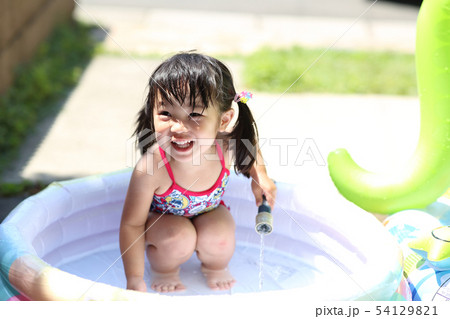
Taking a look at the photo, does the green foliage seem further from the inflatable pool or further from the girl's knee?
the girl's knee

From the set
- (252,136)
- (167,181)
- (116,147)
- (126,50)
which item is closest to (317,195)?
(252,136)

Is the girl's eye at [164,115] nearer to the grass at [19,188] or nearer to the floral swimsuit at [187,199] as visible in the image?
the floral swimsuit at [187,199]

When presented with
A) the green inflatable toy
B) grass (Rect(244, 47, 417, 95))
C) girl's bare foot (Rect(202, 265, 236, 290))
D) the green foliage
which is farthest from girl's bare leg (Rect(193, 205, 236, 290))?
grass (Rect(244, 47, 417, 95))

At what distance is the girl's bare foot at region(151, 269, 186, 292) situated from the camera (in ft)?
7.68

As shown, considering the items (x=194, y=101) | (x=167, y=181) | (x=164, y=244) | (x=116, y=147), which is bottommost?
(x=116, y=147)

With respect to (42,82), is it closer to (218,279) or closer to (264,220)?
(218,279)

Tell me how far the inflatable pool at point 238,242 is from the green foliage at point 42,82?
1.26 meters

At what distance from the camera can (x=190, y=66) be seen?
2.07 metres

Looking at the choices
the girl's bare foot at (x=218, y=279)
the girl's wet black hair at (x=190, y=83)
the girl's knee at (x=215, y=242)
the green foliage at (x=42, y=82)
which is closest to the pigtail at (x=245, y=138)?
the girl's wet black hair at (x=190, y=83)

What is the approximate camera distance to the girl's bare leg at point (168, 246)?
90.7 inches

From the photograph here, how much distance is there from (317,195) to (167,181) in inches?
24.9

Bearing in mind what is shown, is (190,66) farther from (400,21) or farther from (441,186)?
(400,21)

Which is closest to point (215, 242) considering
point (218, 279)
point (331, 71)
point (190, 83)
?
point (218, 279)

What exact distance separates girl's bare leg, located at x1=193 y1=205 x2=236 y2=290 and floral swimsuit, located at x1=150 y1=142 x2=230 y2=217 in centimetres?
4
